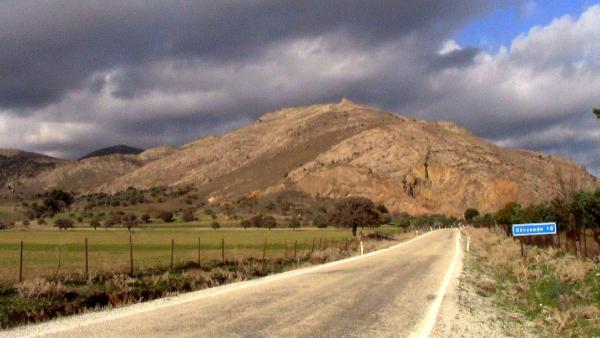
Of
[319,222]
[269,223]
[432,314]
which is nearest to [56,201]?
[269,223]

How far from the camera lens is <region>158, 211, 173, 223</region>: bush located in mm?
133387

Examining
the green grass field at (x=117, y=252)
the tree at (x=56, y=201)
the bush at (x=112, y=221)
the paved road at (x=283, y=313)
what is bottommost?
the green grass field at (x=117, y=252)

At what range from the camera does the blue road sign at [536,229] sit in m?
22.6

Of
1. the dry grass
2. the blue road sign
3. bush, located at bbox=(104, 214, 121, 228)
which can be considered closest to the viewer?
the dry grass

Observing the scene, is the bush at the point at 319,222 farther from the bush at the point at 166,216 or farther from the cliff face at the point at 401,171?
the bush at the point at 166,216

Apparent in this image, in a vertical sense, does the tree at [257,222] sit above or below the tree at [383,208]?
below

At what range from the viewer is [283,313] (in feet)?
43.0

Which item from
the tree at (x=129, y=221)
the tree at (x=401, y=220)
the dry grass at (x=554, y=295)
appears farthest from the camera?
the tree at (x=129, y=221)

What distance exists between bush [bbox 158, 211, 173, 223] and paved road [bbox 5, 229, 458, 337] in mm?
116238

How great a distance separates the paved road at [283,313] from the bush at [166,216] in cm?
11624

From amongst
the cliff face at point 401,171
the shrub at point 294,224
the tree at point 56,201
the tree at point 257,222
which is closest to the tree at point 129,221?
the tree at point 257,222

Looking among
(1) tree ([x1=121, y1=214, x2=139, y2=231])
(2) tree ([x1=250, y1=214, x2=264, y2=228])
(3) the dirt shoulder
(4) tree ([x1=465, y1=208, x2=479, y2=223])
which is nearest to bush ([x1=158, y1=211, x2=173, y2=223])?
(1) tree ([x1=121, y1=214, x2=139, y2=231])

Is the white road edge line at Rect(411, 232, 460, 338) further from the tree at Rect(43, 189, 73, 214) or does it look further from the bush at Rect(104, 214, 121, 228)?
the tree at Rect(43, 189, 73, 214)

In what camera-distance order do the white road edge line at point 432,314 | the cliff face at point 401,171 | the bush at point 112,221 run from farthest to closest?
the cliff face at point 401,171 → the bush at point 112,221 → the white road edge line at point 432,314
